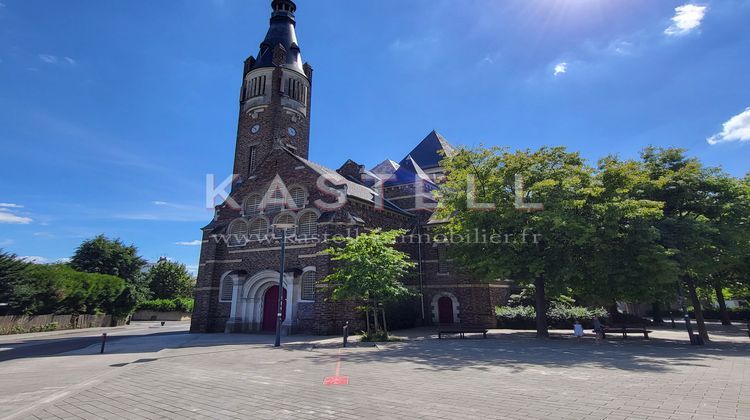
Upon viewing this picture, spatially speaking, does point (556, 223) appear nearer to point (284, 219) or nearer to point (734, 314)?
point (284, 219)

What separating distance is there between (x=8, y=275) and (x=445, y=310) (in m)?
31.7

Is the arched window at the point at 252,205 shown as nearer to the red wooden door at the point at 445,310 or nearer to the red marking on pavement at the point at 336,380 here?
Result: the red wooden door at the point at 445,310

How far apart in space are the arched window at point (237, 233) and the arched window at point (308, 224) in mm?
4612

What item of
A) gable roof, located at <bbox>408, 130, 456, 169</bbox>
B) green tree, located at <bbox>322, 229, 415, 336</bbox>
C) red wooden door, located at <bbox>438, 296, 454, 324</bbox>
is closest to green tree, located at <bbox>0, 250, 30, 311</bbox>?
green tree, located at <bbox>322, 229, 415, 336</bbox>

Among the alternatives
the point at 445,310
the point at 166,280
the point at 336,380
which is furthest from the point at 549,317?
the point at 166,280

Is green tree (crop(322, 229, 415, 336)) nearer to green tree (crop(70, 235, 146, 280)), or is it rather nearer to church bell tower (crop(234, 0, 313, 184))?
church bell tower (crop(234, 0, 313, 184))

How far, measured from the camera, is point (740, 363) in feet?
36.8

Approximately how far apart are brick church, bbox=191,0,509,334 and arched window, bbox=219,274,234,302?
0.22 ft

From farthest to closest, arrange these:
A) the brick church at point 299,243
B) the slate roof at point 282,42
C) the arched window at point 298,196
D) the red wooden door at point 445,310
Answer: the slate roof at point 282,42 < the red wooden door at point 445,310 < the arched window at point 298,196 < the brick church at point 299,243

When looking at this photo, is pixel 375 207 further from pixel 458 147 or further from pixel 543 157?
pixel 543 157

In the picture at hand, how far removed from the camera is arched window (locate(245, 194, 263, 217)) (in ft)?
81.6

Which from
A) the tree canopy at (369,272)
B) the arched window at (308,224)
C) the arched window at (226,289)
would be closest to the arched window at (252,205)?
the arched window at (308,224)

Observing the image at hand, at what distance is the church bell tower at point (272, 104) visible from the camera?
3230 centimetres

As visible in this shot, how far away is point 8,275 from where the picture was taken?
26641 mm
